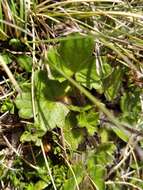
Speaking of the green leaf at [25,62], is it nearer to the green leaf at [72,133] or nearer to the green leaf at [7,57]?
the green leaf at [7,57]

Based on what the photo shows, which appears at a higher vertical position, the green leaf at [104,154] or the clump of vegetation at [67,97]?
the clump of vegetation at [67,97]

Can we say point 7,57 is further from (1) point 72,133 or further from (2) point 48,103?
(1) point 72,133

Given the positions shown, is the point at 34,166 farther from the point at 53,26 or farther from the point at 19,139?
the point at 53,26

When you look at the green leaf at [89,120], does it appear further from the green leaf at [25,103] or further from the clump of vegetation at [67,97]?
the green leaf at [25,103]

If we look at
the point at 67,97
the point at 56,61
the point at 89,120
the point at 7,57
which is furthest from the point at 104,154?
the point at 7,57

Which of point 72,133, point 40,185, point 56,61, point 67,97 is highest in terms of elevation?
point 56,61

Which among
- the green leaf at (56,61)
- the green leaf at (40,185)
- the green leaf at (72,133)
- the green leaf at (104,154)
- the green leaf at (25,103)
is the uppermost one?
the green leaf at (56,61)

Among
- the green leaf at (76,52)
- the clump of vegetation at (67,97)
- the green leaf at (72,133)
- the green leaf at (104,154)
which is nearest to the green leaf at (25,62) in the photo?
the clump of vegetation at (67,97)

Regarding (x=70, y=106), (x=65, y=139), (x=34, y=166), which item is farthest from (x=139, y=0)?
(x=34, y=166)

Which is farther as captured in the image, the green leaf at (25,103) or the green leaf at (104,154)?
the green leaf at (104,154)
